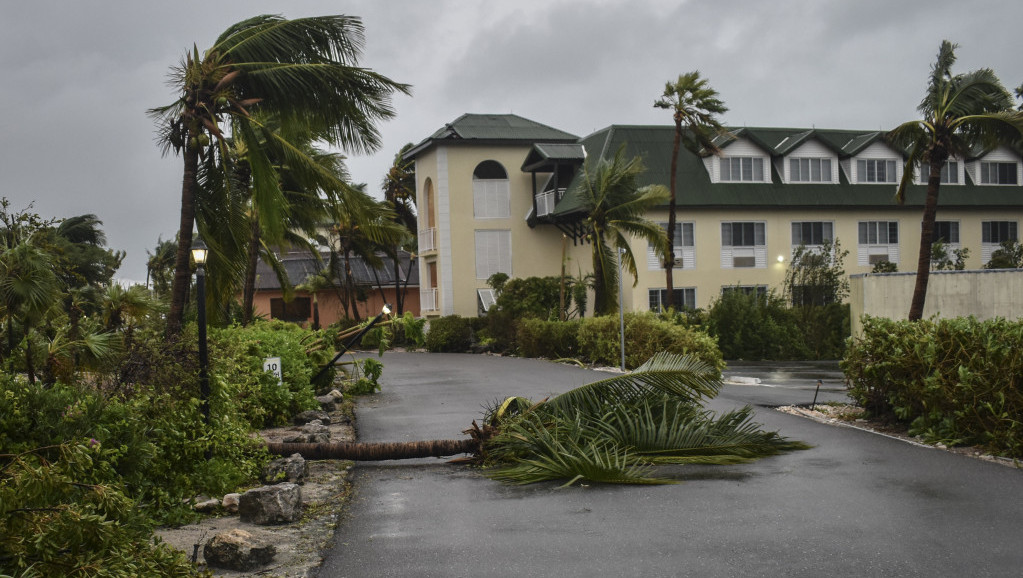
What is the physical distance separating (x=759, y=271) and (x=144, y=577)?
3619 centimetres

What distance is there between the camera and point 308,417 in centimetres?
1452

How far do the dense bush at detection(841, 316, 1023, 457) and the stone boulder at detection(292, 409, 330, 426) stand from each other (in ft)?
27.0

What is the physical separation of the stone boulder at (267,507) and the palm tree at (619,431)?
243 centimetres

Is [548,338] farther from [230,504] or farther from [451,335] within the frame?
[230,504]

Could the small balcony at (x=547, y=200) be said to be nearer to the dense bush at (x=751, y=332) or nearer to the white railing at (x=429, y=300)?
the white railing at (x=429, y=300)

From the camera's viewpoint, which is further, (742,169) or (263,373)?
(742,169)

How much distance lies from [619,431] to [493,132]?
31.5 m

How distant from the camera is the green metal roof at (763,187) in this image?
124 ft

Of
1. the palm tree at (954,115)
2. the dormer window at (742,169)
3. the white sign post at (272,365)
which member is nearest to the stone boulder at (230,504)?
the white sign post at (272,365)

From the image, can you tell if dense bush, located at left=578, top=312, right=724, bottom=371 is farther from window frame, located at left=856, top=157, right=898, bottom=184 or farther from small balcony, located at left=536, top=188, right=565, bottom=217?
window frame, located at left=856, top=157, right=898, bottom=184

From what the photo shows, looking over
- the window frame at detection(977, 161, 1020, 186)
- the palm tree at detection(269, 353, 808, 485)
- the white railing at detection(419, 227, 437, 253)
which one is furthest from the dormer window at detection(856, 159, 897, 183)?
the palm tree at detection(269, 353, 808, 485)

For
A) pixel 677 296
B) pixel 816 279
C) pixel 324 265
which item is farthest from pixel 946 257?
pixel 324 265

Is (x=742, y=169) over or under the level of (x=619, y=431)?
over

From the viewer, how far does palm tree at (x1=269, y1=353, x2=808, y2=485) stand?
34.3ft
